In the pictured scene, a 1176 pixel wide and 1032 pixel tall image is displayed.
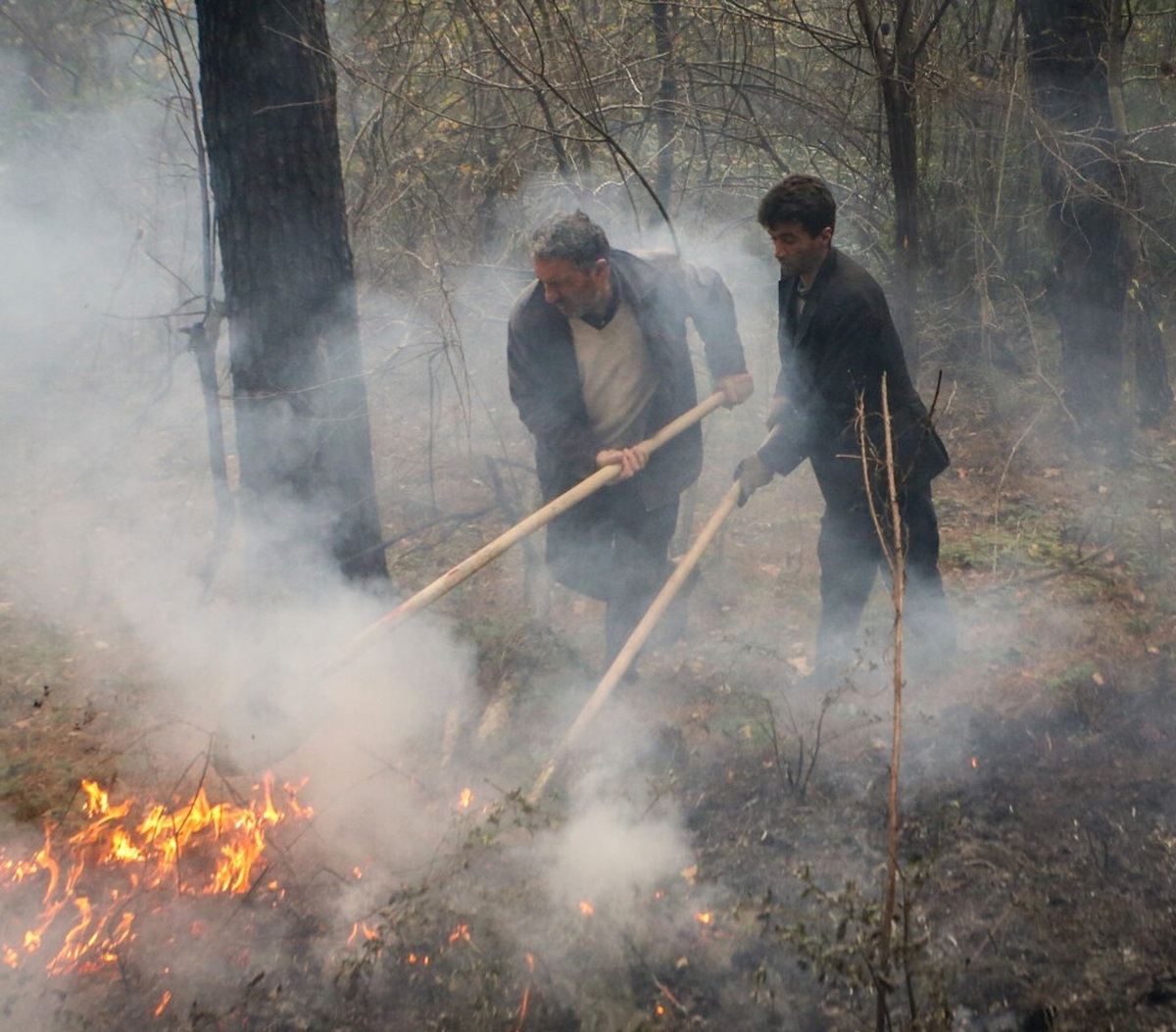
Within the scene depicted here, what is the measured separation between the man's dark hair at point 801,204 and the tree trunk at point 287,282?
214 centimetres

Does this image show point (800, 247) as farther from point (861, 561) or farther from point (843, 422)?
point (861, 561)

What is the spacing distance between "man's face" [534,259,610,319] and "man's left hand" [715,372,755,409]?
79 cm

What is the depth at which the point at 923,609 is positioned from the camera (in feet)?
Result: 15.3

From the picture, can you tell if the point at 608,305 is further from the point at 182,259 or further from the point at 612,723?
the point at 182,259

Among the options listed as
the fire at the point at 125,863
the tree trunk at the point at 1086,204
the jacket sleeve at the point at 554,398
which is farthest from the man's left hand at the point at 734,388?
the tree trunk at the point at 1086,204

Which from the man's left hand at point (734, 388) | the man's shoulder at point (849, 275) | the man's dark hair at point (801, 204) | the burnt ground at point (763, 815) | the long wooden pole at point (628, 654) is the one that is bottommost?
the burnt ground at point (763, 815)

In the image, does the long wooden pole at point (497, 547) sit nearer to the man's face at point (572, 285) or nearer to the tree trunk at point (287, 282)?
the man's face at point (572, 285)

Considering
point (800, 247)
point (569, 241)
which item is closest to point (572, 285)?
point (569, 241)

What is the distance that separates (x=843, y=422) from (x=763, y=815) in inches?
65.8

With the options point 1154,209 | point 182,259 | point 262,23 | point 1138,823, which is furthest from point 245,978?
point 1154,209

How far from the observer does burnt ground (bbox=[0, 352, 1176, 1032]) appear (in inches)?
120

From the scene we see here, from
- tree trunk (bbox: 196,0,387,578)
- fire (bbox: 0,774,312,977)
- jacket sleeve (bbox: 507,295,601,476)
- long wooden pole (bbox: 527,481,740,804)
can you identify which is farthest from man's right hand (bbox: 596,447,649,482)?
fire (bbox: 0,774,312,977)

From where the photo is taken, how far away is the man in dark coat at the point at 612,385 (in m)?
4.16

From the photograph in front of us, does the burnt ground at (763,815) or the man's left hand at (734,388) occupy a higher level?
the man's left hand at (734,388)
